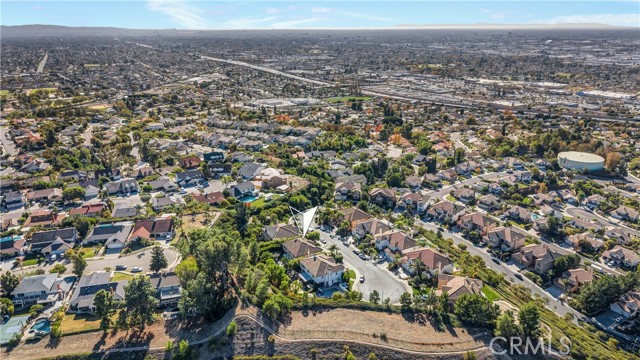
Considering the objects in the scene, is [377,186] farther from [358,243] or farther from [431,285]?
[431,285]

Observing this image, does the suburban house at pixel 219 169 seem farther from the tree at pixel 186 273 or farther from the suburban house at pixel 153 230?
the tree at pixel 186 273

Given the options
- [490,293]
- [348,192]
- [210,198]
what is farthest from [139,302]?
[348,192]

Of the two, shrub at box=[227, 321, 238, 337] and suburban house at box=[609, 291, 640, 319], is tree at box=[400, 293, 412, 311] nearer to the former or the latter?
shrub at box=[227, 321, 238, 337]

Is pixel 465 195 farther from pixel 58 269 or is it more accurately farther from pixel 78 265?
pixel 58 269

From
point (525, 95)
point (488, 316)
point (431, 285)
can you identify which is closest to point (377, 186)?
point (431, 285)

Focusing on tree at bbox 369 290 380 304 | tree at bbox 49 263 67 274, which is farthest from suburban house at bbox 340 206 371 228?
tree at bbox 49 263 67 274
